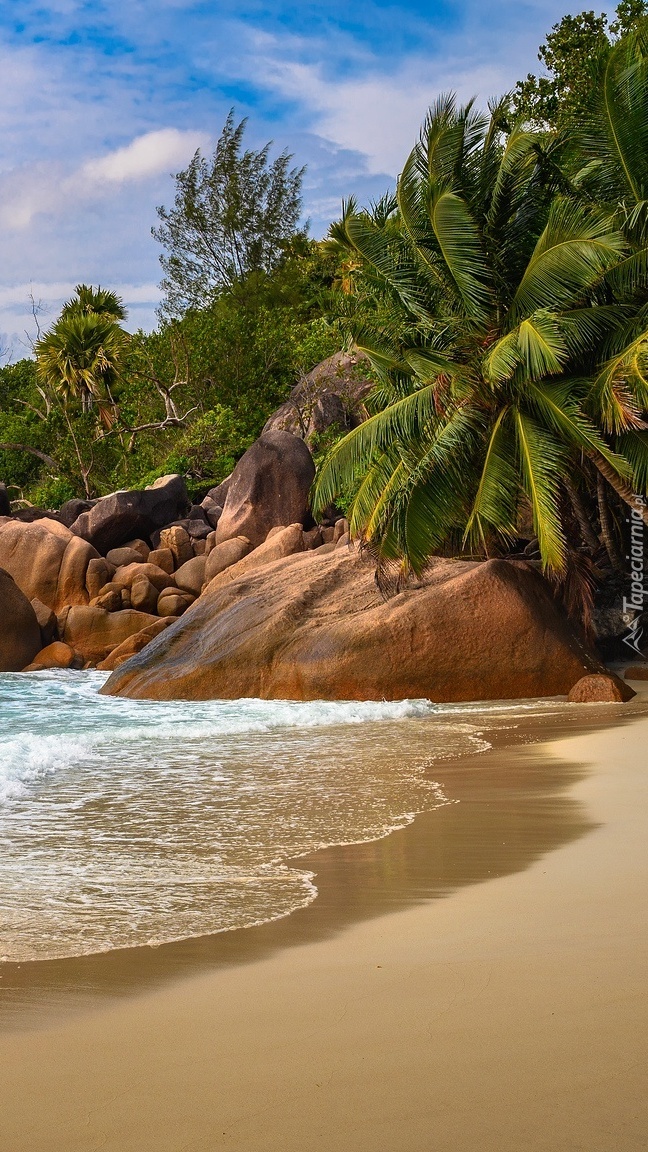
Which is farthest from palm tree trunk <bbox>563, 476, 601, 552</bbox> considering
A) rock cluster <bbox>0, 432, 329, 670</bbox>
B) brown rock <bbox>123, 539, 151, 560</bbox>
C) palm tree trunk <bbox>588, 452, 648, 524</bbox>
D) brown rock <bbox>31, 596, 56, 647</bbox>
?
brown rock <bbox>123, 539, 151, 560</bbox>

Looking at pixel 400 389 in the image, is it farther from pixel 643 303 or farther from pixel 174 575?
pixel 174 575

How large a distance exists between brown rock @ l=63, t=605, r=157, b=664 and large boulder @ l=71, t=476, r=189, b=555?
3102 mm

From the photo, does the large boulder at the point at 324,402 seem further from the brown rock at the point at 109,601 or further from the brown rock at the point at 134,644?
the brown rock at the point at 134,644

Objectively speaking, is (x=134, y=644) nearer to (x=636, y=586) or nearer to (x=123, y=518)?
(x=123, y=518)

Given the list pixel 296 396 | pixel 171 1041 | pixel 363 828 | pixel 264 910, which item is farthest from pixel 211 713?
pixel 296 396

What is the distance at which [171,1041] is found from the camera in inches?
104

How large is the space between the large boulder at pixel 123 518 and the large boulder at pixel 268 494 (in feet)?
9.77

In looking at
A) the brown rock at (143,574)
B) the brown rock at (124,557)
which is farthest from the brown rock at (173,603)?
the brown rock at (124,557)

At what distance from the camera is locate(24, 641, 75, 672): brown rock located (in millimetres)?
20234

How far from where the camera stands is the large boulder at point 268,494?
2166cm

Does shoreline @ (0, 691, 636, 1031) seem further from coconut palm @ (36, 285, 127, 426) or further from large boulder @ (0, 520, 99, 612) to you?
coconut palm @ (36, 285, 127, 426)

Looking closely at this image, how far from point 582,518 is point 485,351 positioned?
2852mm

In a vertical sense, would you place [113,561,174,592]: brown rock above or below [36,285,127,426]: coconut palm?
below

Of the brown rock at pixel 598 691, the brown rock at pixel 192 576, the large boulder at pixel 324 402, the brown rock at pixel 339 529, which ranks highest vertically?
the large boulder at pixel 324 402
